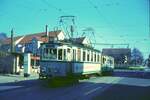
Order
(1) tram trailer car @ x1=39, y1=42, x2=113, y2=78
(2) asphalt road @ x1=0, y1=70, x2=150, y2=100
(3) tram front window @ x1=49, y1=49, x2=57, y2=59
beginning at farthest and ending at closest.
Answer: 1. (3) tram front window @ x1=49, y1=49, x2=57, y2=59
2. (1) tram trailer car @ x1=39, y1=42, x2=113, y2=78
3. (2) asphalt road @ x1=0, y1=70, x2=150, y2=100

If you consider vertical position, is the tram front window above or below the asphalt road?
above

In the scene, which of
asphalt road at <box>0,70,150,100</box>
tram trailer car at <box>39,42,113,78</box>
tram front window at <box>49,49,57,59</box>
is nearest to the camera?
asphalt road at <box>0,70,150,100</box>

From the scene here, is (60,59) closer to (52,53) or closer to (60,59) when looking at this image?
(60,59)

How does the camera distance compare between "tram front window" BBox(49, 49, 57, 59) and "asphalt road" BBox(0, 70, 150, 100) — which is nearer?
"asphalt road" BBox(0, 70, 150, 100)

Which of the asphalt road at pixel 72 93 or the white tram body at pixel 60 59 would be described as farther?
the white tram body at pixel 60 59

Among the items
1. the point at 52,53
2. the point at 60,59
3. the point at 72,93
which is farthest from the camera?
the point at 52,53

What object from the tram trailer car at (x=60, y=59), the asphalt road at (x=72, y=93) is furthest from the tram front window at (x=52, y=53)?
the asphalt road at (x=72, y=93)

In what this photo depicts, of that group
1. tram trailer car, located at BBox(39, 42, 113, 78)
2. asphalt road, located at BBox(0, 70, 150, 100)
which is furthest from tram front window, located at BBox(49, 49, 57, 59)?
asphalt road, located at BBox(0, 70, 150, 100)

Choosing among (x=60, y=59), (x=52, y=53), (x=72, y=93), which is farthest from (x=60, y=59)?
(x=72, y=93)

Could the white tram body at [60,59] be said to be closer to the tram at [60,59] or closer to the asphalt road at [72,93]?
the tram at [60,59]

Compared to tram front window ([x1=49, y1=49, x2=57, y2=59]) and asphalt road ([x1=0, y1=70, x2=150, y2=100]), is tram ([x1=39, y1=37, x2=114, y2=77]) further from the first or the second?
asphalt road ([x1=0, y1=70, x2=150, y2=100])

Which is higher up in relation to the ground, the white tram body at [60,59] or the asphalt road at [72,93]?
the white tram body at [60,59]

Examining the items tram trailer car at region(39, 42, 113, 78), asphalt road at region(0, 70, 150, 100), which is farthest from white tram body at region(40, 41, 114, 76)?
asphalt road at region(0, 70, 150, 100)

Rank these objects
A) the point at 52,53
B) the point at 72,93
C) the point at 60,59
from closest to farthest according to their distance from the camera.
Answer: the point at 72,93, the point at 60,59, the point at 52,53
